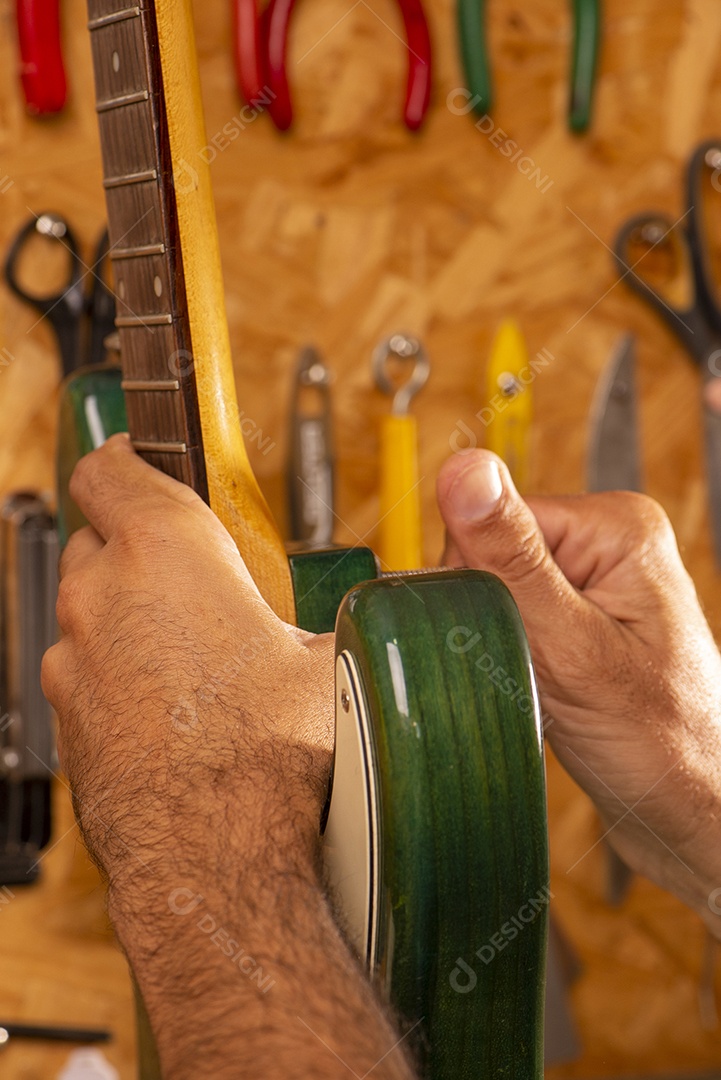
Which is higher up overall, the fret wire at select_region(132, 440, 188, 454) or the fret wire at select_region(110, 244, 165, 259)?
the fret wire at select_region(110, 244, 165, 259)

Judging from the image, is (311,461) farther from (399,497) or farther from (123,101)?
(123,101)

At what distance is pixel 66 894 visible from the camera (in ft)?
2.87

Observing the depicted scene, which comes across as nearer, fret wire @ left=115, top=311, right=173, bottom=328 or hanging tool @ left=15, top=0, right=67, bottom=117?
fret wire @ left=115, top=311, right=173, bottom=328

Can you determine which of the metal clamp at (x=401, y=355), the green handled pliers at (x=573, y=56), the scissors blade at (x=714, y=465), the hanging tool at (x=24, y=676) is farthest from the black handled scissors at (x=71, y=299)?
the scissors blade at (x=714, y=465)

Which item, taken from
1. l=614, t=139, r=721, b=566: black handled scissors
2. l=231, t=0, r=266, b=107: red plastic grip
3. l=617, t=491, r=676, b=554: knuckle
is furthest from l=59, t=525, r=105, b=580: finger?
l=614, t=139, r=721, b=566: black handled scissors

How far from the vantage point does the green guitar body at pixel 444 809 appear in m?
0.29

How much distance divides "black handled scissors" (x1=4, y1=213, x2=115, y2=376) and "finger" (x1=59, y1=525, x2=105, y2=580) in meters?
0.39

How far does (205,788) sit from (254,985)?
0.21 ft

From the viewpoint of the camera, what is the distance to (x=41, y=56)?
0.77m

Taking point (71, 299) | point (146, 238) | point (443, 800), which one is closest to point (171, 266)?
point (146, 238)

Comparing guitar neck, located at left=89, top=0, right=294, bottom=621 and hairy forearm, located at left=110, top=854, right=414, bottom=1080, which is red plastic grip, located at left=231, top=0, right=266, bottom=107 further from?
hairy forearm, located at left=110, top=854, right=414, bottom=1080

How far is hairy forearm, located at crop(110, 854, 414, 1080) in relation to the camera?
0.25 meters

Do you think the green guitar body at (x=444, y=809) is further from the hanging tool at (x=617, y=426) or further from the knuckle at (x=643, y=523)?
the hanging tool at (x=617, y=426)

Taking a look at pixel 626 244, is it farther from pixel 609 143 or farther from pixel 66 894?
pixel 66 894
